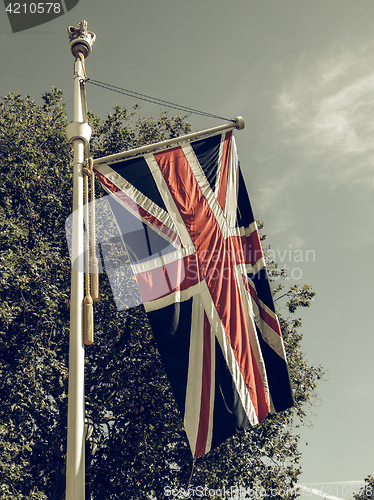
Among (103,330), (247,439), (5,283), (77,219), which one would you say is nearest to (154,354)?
(103,330)

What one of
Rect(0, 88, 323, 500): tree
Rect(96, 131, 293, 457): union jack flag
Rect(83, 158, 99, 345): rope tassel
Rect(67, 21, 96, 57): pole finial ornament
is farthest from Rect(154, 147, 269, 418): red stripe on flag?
Rect(0, 88, 323, 500): tree

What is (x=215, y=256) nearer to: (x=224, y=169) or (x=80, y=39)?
(x=224, y=169)

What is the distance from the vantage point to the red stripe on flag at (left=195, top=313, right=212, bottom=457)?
608 centimetres

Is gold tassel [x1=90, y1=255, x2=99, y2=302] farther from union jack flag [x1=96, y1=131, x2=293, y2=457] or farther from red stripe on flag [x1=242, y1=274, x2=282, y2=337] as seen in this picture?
red stripe on flag [x1=242, y1=274, x2=282, y2=337]

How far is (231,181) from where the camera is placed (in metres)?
8.05

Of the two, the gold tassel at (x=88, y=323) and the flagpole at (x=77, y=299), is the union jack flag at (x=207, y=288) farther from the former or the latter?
the gold tassel at (x=88, y=323)

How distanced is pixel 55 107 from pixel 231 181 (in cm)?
1125

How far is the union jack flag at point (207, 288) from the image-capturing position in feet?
20.7

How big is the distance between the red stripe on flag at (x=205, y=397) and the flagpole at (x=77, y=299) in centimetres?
150

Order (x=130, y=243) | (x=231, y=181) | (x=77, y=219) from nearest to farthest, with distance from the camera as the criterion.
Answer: (x=77, y=219), (x=130, y=243), (x=231, y=181)

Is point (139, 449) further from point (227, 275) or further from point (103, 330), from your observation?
point (227, 275)

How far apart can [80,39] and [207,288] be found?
420 cm

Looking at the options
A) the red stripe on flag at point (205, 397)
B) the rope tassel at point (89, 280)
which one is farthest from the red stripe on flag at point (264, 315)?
the rope tassel at point (89, 280)

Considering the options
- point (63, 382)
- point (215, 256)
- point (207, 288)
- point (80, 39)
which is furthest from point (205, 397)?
point (63, 382)
